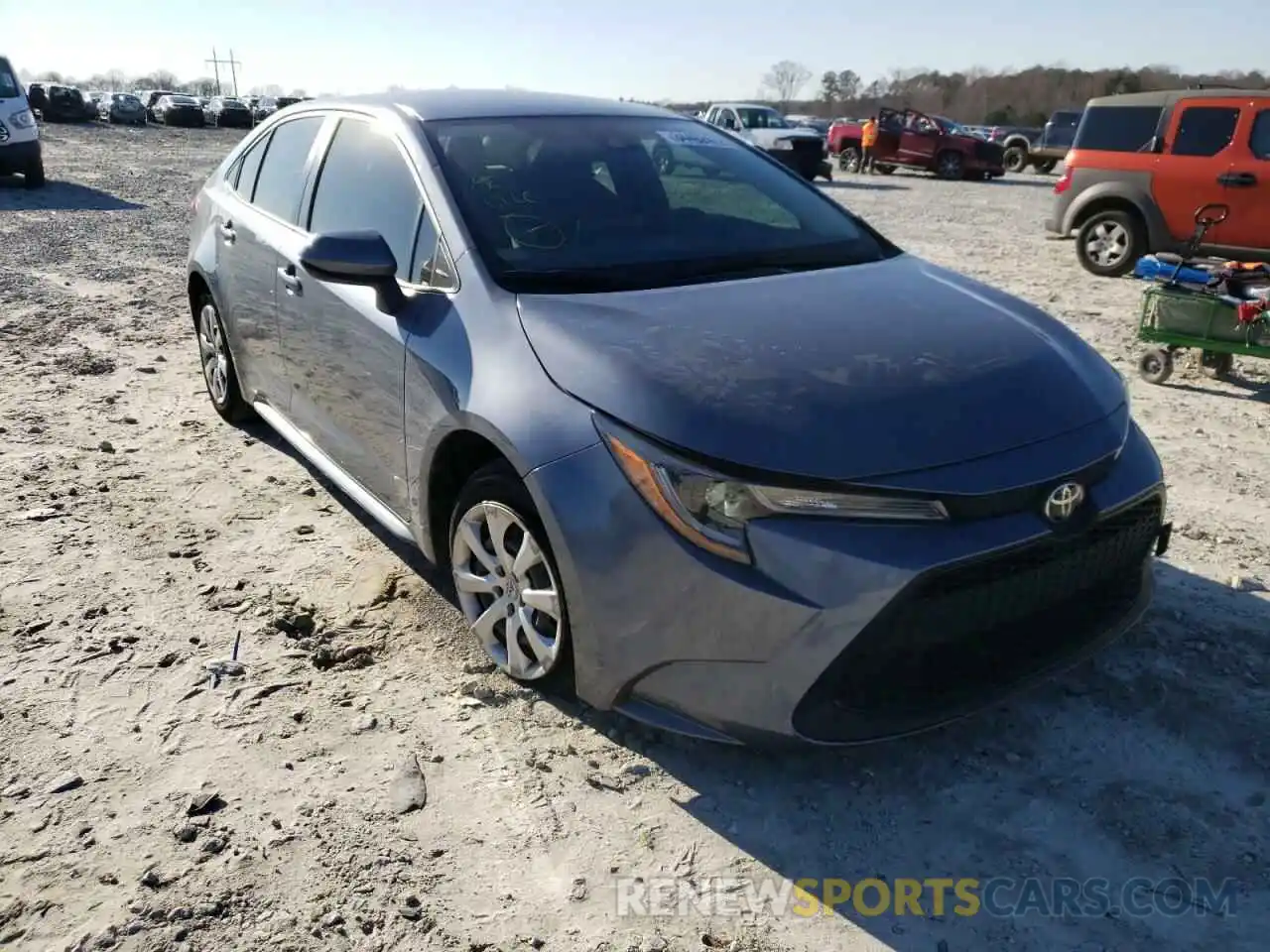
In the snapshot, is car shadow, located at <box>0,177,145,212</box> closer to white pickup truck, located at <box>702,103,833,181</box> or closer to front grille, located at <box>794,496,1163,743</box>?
white pickup truck, located at <box>702,103,833,181</box>

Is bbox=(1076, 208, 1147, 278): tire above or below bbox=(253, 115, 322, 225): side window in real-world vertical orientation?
below

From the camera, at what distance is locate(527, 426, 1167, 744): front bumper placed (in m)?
2.19

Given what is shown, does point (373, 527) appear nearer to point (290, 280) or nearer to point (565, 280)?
point (290, 280)

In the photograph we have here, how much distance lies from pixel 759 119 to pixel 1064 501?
78.5ft

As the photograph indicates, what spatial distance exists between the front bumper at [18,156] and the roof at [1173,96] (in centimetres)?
1477

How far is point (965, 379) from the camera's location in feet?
8.32

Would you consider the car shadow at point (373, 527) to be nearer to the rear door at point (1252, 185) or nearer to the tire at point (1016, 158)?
the rear door at point (1252, 185)

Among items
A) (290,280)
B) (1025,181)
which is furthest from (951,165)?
(290,280)

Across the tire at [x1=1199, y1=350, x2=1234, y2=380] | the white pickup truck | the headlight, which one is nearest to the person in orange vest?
the white pickup truck

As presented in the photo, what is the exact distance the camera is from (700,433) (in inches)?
90.0

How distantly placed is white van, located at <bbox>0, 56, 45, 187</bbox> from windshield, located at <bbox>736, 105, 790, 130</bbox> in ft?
50.6

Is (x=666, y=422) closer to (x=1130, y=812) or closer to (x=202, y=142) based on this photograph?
(x=1130, y=812)

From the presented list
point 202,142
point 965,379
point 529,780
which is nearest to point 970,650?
point 965,379

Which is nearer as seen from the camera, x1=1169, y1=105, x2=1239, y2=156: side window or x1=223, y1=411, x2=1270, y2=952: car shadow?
x1=223, y1=411, x2=1270, y2=952: car shadow
